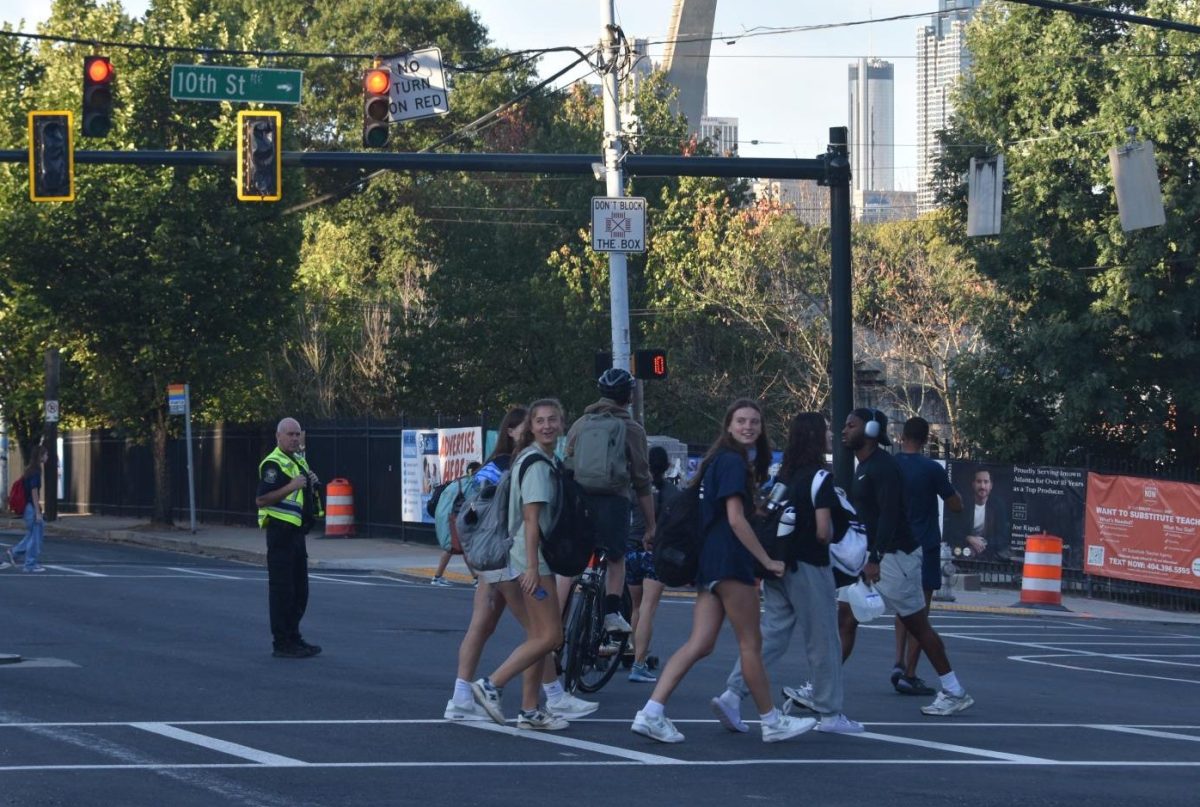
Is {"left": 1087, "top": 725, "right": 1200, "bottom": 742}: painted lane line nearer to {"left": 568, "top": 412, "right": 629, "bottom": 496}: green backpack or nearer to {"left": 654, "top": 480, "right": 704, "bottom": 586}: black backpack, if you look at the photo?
{"left": 654, "top": 480, "right": 704, "bottom": 586}: black backpack

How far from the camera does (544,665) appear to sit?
10.4m

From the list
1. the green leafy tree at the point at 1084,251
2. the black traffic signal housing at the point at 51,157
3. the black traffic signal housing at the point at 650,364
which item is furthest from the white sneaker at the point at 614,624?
the green leafy tree at the point at 1084,251

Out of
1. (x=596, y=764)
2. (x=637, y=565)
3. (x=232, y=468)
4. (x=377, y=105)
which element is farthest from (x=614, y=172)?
(x=232, y=468)

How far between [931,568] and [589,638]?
228 centimetres

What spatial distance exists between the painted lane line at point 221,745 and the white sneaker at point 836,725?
299 centimetres

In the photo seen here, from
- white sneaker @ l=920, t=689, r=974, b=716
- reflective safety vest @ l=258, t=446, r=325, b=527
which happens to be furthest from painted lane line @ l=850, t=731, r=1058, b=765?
reflective safety vest @ l=258, t=446, r=325, b=527

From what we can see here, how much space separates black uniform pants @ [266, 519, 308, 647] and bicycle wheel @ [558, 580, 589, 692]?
2.68 meters

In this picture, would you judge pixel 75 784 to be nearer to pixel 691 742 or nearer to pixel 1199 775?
pixel 691 742

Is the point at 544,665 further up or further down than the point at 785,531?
further down

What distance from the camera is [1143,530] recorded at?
23891 mm

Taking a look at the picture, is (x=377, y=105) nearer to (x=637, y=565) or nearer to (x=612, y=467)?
(x=637, y=565)

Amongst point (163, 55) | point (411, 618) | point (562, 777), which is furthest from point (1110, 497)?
point (163, 55)

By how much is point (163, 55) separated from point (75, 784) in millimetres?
30492

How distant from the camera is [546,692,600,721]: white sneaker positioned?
34.0ft
